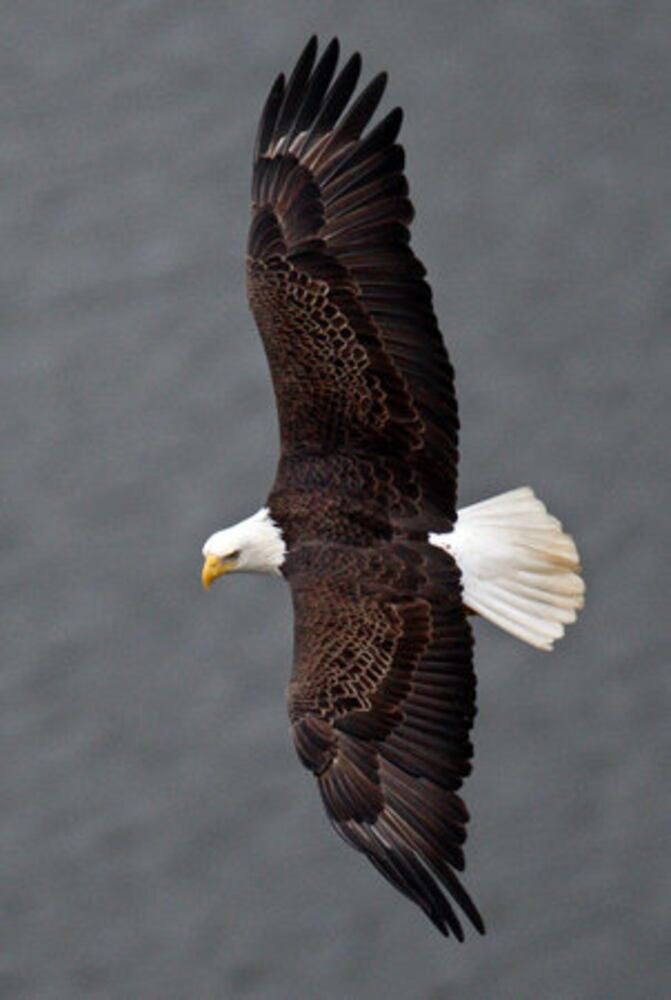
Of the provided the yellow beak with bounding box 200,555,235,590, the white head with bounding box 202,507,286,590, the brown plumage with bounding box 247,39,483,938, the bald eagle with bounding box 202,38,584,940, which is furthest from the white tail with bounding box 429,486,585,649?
the yellow beak with bounding box 200,555,235,590

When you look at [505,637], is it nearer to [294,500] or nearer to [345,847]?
[345,847]

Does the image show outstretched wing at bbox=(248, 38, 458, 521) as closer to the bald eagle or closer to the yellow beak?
the bald eagle

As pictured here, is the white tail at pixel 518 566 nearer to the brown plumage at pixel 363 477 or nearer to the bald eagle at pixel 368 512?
the bald eagle at pixel 368 512

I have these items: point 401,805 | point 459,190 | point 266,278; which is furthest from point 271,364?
point 459,190

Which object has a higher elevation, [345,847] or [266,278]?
[266,278]

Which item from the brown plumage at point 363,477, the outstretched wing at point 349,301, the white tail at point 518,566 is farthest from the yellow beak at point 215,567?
the white tail at point 518,566

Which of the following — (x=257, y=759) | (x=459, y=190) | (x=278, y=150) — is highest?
(x=459, y=190)

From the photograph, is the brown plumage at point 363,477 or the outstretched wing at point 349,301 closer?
the brown plumage at point 363,477
